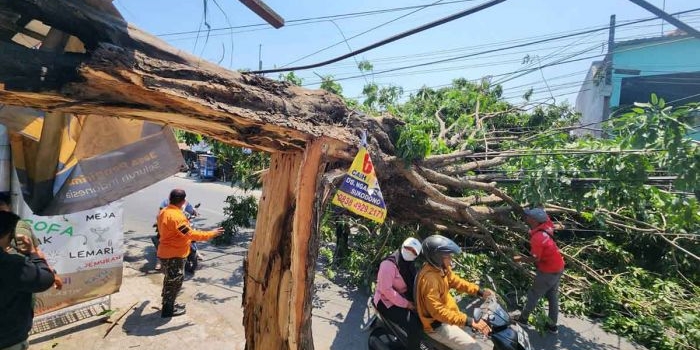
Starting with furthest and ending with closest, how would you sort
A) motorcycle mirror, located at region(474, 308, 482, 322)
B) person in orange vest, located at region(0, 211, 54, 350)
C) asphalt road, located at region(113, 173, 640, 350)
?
1. asphalt road, located at region(113, 173, 640, 350)
2. motorcycle mirror, located at region(474, 308, 482, 322)
3. person in orange vest, located at region(0, 211, 54, 350)

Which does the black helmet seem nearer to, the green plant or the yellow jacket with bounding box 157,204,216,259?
the yellow jacket with bounding box 157,204,216,259

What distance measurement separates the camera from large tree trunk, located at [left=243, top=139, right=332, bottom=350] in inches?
102

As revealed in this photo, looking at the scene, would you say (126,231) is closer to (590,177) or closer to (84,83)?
(84,83)

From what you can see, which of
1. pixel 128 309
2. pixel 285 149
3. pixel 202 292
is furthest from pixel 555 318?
pixel 128 309

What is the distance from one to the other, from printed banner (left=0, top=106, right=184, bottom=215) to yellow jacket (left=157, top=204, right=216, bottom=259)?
738 mm

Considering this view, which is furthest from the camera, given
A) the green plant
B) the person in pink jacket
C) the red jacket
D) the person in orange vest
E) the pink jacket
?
the green plant

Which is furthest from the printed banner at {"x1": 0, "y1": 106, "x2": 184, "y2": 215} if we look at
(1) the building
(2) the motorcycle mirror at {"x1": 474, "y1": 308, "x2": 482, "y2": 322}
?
(1) the building

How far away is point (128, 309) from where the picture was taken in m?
4.87

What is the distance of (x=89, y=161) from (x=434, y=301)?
12.3 ft

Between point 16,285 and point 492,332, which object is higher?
point 16,285

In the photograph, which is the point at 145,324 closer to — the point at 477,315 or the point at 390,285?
the point at 390,285

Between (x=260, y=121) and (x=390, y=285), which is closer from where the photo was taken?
(x=260, y=121)

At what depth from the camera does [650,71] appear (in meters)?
13.1

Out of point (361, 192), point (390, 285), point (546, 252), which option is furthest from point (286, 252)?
point (546, 252)
